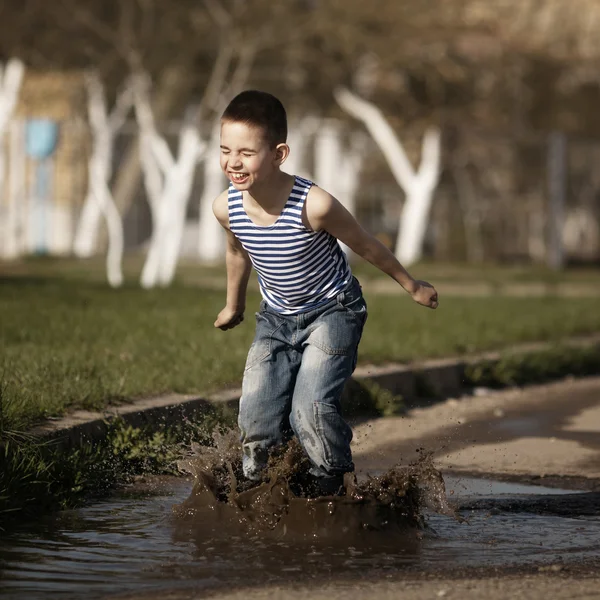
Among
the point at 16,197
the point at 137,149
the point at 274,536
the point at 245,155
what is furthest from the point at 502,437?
the point at 137,149

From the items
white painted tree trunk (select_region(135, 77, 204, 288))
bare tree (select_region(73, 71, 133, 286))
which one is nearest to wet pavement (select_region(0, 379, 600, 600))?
white painted tree trunk (select_region(135, 77, 204, 288))

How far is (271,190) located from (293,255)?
0.80 ft

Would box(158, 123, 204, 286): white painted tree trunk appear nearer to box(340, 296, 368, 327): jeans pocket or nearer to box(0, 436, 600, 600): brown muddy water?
box(0, 436, 600, 600): brown muddy water

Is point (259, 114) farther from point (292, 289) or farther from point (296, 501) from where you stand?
point (296, 501)

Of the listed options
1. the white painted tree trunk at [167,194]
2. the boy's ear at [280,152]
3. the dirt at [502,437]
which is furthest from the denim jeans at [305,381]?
the white painted tree trunk at [167,194]

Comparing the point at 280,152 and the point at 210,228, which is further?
the point at 210,228

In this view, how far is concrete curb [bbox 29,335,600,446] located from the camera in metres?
6.14

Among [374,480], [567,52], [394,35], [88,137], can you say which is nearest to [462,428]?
[374,480]

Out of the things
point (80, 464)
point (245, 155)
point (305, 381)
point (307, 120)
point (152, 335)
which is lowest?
point (80, 464)

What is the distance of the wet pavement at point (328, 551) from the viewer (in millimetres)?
4223

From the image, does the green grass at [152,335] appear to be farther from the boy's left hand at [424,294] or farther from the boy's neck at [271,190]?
the boy's left hand at [424,294]

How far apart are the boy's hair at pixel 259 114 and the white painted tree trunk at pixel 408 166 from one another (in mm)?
19418

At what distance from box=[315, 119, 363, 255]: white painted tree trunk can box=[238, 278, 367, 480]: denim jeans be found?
1884 cm

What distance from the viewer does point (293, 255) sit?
4.93m
